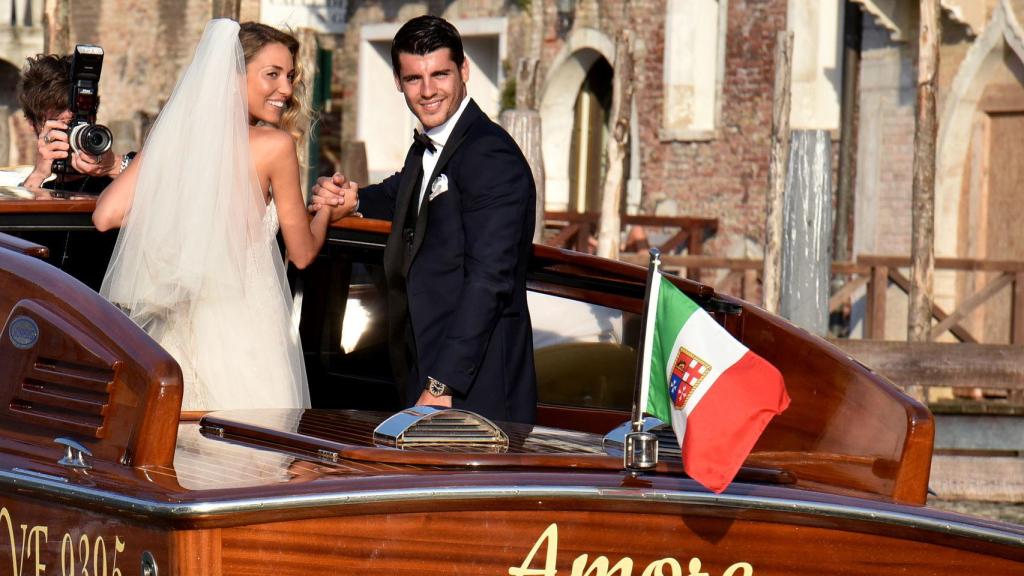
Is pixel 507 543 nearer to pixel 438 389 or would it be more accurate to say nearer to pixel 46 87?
pixel 438 389

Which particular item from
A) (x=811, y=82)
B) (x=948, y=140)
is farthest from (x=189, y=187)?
(x=811, y=82)

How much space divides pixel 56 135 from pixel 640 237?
28.4 ft

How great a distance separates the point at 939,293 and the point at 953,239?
1.32ft

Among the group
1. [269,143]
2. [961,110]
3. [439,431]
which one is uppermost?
[961,110]

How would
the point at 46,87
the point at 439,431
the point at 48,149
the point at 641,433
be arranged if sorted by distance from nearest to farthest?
the point at 641,433, the point at 439,431, the point at 48,149, the point at 46,87

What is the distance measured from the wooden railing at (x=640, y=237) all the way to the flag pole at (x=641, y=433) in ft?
29.5

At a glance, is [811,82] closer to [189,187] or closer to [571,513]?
[189,187]

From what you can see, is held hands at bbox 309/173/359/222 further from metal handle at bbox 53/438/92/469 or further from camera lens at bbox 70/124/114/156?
metal handle at bbox 53/438/92/469

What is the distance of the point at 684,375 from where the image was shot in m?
3.11

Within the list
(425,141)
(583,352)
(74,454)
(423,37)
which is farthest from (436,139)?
(74,454)

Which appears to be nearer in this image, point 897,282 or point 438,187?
point 438,187

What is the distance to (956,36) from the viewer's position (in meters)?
11.8

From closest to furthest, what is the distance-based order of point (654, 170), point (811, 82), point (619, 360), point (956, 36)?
point (619, 360), point (956, 36), point (811, 82), point (654, 170)

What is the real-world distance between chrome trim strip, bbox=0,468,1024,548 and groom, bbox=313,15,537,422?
793 mm
